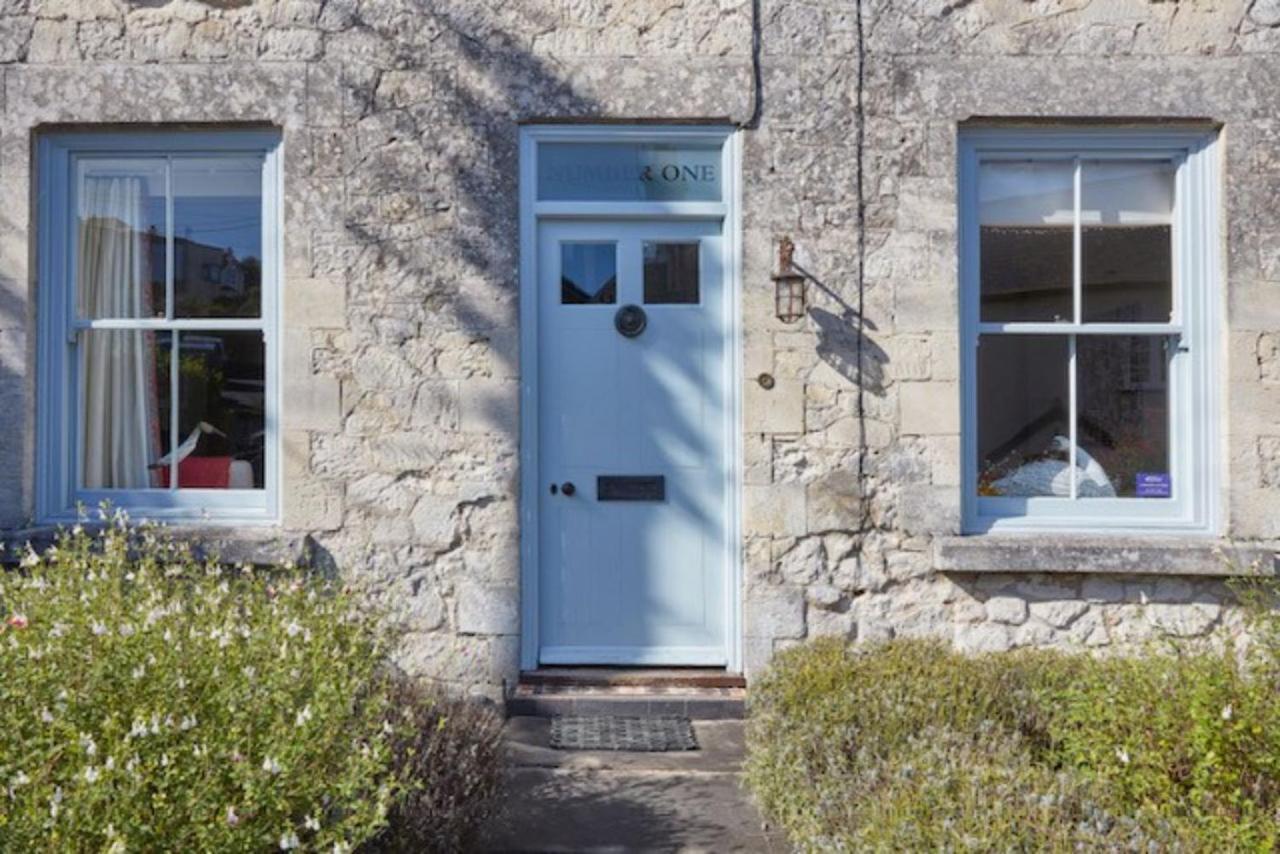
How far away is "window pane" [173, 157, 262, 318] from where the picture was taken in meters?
5.99

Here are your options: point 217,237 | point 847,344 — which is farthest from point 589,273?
point 217,237

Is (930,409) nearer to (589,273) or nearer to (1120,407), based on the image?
(1120,407)

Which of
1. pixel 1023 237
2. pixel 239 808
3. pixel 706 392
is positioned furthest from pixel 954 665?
pixel 239 808

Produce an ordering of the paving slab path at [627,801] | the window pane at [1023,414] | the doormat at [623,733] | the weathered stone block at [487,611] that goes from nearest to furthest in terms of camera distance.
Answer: the paving slab path at [627,801], the doormat at [623,733], the weathered stone block at [487,611], the window pane at [1023,414]

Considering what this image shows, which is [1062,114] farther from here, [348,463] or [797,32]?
[348,463]

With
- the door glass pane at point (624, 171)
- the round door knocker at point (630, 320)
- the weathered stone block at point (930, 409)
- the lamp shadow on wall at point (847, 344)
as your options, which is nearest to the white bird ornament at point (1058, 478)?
the weathered stone block at point (930, 409)

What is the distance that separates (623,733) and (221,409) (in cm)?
269

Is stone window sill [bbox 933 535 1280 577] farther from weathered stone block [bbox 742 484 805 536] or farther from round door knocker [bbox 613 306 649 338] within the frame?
round door knocker [bbox 613 306 649 338]

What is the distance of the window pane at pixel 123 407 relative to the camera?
19.8 feet

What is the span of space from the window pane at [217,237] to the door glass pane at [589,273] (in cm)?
160

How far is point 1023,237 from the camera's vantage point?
5.98 meters

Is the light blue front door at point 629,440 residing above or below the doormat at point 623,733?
above

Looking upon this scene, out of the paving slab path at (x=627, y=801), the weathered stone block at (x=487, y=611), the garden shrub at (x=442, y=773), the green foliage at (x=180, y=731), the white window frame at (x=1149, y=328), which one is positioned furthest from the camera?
the white window frame at (x=1149, y=328)

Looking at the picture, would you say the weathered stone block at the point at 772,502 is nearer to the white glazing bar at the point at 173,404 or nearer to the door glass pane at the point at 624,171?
the door glass pane at the point at 624,171
